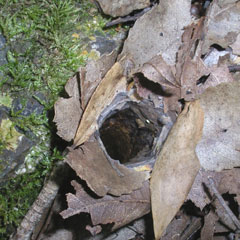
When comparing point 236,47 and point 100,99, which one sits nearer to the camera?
point 100,99

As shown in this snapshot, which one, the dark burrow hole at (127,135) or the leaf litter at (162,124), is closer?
the leaf litter at (162,124)

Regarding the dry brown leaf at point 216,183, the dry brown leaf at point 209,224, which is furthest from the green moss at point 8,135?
the dry brown leaf at point 209,224

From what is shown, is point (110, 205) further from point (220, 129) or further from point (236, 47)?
point (236, 47)

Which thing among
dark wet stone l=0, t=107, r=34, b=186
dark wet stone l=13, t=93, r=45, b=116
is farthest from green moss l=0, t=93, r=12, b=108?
dark wet stone l=0, t=107, r=34, b=186

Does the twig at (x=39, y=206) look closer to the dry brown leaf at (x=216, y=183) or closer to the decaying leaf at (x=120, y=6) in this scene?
the dry brown leaf at (x=216, y=183)

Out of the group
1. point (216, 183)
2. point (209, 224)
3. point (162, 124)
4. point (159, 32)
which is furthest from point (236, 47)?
point (209, 224)

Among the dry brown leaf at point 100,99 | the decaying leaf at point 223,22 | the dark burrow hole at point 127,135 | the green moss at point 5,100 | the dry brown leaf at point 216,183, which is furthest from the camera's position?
the green moss at point 5,100

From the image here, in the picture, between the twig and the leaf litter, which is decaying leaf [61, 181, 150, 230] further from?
the twig
